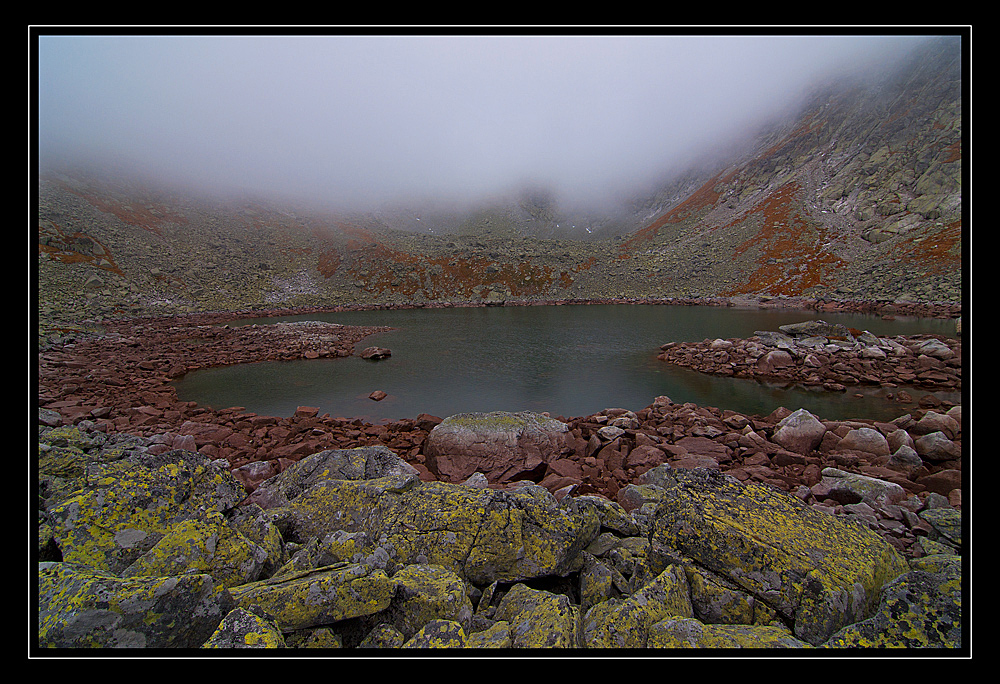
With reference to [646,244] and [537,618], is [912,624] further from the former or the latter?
[646,244]

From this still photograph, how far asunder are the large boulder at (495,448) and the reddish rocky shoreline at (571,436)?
1.16 feet

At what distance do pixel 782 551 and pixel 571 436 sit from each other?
840 centimetres

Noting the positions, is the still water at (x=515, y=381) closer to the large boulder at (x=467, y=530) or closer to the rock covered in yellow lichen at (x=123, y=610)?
the large boulder at (x=467, y=530)

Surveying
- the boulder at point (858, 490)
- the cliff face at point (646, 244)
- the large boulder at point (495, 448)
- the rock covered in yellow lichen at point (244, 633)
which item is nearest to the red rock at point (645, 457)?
the large boulder at point (495, 448)

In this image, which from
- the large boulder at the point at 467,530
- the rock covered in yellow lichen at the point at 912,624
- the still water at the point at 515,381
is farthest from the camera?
the still water at the point at 515,381

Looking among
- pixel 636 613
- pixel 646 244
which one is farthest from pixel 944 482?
pixel 646 244

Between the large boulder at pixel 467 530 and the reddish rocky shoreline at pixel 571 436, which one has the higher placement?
the large boulder at pixel 467 530

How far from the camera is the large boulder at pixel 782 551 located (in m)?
3.64

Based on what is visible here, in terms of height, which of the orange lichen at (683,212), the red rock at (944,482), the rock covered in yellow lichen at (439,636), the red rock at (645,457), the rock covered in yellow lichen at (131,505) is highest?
the orange lichen at (683,212)

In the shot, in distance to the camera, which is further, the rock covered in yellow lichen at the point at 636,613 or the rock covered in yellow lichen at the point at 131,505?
the rock covered in yellow lichen at the point at 131,505

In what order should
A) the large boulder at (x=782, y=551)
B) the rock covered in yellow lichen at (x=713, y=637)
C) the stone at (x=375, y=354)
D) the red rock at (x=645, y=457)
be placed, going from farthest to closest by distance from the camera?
the stone at (x=375, y=354)
the red rock at (x=645, y=457)
the large boulder at (x=782, y=551)
the rock covered in yellow lichen at (x=713, y=637)

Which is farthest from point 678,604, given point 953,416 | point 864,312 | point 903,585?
point 864,312

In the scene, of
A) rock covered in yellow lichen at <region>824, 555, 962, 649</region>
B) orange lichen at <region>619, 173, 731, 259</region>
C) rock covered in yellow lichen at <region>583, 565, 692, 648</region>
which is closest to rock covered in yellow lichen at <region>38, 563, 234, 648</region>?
rock covered in yellow lichen at <region>583, 565, 692, 648</region>

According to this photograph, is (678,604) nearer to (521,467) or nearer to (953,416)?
(521,467)
